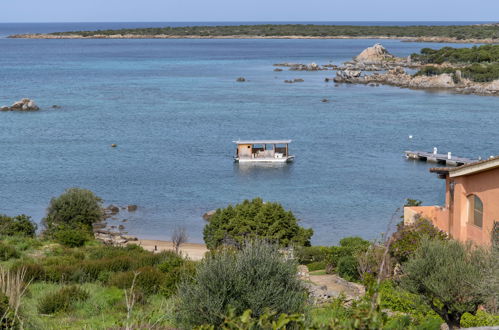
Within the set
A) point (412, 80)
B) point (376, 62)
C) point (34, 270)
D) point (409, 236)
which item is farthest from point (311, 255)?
point (376, 62)

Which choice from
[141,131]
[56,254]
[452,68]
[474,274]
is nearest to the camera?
[474,274]

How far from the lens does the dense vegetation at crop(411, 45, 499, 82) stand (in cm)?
8925

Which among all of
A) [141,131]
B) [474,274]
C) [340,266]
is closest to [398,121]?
[141,131]

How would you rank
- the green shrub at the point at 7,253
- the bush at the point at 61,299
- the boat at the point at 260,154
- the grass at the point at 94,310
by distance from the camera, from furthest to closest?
1. the boat at the point at 260,154
2. the green shrub at the point at 7,253
3. the bush at the point at 61,299
4. the grass at the point at 94,310

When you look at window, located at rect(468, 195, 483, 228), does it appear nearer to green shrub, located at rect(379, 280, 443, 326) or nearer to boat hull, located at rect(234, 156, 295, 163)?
green shrub, located at rect(379, 280, 443, 326)

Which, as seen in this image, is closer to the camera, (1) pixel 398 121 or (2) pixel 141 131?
(2) pixel 141 131

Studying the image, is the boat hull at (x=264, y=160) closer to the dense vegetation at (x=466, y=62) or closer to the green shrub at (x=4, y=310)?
the green shrub at (x=4, y=310)

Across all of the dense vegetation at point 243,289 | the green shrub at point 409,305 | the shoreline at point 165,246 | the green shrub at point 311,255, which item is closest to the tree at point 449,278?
the dense vegetation at point 243,289

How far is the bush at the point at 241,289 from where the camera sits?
8.59m

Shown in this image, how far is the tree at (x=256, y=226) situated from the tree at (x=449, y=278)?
11.8 meters

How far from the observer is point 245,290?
8719 mm

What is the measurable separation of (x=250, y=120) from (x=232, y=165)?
17361mm

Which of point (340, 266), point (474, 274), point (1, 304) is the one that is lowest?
point (340, 266)

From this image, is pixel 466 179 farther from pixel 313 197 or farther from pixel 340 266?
pixel 313 197
